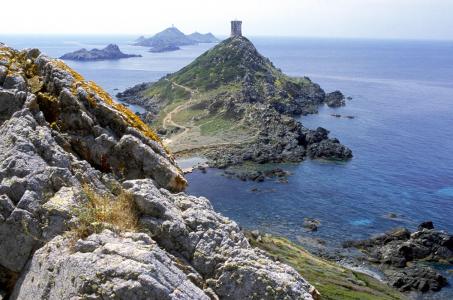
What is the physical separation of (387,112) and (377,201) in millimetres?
104461

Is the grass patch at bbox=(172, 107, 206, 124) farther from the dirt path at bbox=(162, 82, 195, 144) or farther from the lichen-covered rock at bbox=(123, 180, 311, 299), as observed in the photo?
the lichen-covered rock at bbox=(123, 180, 311, 299)

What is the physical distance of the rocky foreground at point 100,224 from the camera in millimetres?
10875

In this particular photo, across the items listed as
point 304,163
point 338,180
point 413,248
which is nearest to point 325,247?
point 413,248

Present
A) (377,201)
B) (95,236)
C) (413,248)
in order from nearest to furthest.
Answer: (95,236)
(413,248)
(377,201)

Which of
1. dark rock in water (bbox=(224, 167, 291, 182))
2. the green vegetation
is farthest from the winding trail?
the green vegetation

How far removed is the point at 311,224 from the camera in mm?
89562

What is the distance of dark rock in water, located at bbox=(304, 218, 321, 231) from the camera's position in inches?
3476

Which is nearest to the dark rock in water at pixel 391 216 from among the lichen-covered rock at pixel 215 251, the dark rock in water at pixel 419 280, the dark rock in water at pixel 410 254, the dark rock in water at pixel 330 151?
the dark rock in water at pixel 410 254

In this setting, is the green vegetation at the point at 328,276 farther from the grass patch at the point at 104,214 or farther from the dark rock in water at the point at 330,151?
the dark rock in water at the point at 330,151

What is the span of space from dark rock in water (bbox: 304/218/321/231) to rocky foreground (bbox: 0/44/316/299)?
74.7m

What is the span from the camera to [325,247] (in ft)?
268

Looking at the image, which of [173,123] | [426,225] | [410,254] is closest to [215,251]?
[410,254]

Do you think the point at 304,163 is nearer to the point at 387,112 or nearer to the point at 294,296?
the point at 387,112

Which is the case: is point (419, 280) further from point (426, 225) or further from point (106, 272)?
point (106, 272)
